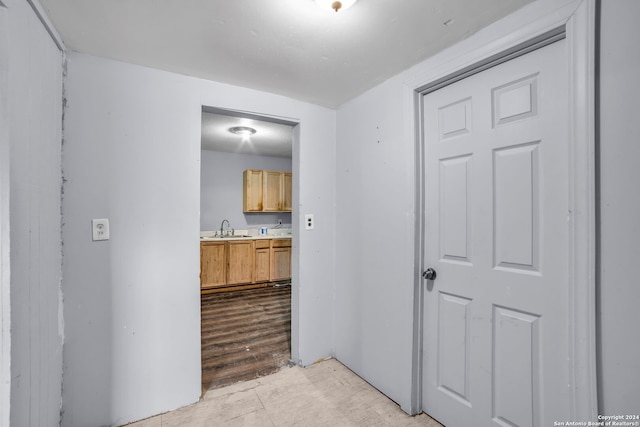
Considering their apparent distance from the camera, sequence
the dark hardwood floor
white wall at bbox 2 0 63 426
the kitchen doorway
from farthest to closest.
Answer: the kitchen doorway → the dark hardwood floor → white wall at bbox 2 0 63 426

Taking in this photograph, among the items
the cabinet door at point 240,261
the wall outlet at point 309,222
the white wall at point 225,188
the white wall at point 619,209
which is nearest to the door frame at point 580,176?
the white wall at point 619,209

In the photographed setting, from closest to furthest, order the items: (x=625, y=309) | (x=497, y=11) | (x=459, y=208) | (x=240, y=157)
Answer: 1. (x=625, y=309)
2. (x=497, y=11)
3. (x=459, y=208)
4. (x=240, y=157)

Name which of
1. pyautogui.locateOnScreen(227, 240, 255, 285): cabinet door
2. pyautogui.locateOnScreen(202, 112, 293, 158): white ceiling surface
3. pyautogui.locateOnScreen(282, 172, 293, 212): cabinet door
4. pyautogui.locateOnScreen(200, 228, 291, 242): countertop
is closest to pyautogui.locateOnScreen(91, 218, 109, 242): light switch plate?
pyautogui.locateOnScreen(202, 112, 293, 158): white ceiling surface

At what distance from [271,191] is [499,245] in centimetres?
428

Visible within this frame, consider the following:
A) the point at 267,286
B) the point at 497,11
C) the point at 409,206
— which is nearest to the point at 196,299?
the point at 409,206

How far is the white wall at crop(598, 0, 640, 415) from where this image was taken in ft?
3.21

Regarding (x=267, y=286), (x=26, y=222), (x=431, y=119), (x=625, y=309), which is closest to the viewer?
(x=625, y=309)

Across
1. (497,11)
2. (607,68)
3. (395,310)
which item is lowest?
(395,310)

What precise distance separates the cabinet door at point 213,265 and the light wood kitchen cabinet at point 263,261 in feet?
1.76

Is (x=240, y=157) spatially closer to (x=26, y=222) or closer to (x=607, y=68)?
(x=26, y=222)

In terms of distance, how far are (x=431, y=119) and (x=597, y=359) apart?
1385mm

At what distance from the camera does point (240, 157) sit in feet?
17.1

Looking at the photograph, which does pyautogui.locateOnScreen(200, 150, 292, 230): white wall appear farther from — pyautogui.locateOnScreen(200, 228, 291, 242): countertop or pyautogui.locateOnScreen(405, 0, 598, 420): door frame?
pyautogui.locateOnScreen(405, 0, 598, 420): door frame

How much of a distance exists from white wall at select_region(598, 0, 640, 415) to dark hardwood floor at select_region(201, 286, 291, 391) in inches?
80.5
